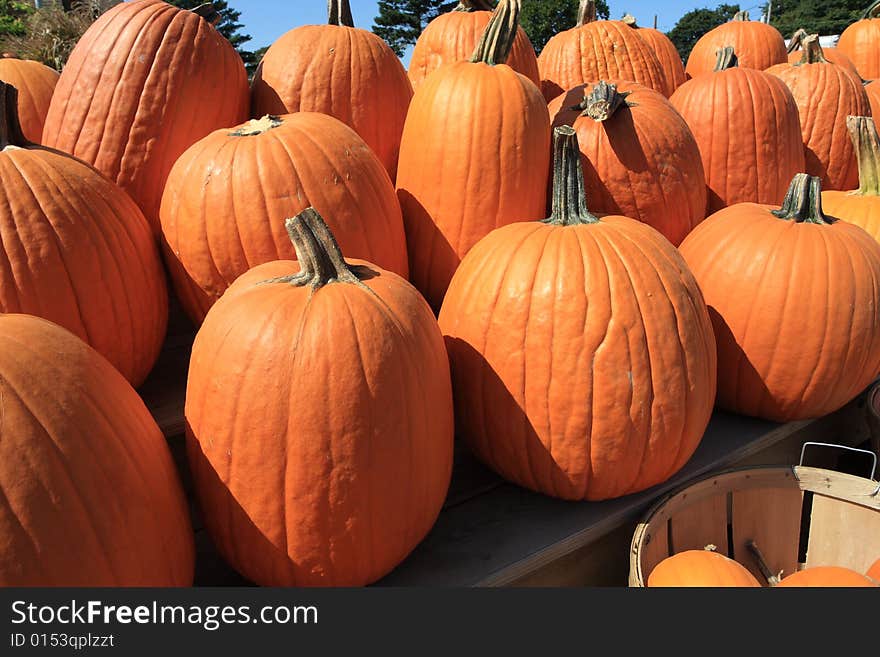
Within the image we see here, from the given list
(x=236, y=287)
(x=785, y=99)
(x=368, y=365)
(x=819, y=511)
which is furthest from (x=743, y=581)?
(x=785, y=99)

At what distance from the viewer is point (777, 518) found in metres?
1.81

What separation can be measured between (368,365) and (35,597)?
2.01ft

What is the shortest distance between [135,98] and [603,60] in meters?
2.19

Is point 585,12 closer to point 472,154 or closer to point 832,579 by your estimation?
point 472,154

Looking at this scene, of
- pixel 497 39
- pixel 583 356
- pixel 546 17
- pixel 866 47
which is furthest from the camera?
→ pixel 546 17

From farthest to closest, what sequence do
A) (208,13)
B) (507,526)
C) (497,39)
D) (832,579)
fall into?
(208,13), (497,39), (507,526), (832,579)

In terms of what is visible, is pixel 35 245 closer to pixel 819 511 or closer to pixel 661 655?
pixel 661 655

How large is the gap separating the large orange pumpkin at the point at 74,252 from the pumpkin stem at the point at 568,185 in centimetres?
106

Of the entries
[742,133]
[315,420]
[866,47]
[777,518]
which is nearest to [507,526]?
[315,420]

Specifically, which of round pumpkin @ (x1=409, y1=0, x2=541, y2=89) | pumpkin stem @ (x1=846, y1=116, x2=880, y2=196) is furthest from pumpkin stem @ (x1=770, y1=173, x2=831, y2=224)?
round pumpkin @ (x1=409, y1=0, x2=541, y2=89)

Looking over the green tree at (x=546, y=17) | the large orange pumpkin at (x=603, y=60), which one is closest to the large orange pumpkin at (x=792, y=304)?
the large orange pumpkin at (x=603, y=60)

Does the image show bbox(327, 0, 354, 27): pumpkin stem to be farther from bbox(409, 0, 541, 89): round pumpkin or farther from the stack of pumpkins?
bbox(409, 0, 541, 89): round pumpkin

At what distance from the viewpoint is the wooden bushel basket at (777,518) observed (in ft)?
5.58

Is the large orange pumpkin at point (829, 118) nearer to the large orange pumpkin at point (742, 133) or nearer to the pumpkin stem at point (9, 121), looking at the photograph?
the large orange pumpkin at point (742, 133)
